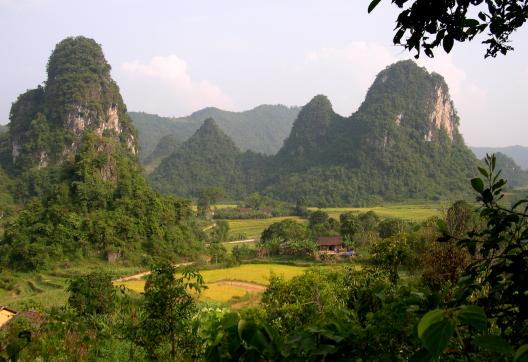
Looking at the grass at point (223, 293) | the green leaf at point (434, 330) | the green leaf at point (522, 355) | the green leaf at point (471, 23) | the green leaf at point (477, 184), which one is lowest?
the grass at point (223, 293)

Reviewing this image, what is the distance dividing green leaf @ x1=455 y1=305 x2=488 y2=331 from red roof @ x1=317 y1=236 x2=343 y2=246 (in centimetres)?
3023

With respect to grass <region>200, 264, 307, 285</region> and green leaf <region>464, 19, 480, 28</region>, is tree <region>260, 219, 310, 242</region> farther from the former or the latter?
green leaf <region>464, 19, 480, 28</region>

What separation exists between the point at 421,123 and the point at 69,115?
166 feet

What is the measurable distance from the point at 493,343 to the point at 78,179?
32806mm

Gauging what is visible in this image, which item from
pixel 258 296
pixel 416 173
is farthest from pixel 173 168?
pixel 258 296

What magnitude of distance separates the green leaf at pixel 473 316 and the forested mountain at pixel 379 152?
59.5 m

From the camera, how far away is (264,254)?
30594mm

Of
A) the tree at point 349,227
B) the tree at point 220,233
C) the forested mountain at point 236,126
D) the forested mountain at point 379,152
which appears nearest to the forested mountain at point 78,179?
the tree at point 220,233

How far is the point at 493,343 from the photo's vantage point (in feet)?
2.61

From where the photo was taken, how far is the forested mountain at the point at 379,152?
64000mm

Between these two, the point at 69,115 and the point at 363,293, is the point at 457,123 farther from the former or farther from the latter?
the point at 363,293

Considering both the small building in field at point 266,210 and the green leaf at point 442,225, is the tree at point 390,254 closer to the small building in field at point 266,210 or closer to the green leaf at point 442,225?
the green leaf at point 442,225

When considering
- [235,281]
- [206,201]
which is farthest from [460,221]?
[206,201]

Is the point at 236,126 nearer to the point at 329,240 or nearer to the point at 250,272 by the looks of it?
the point at 329,240
